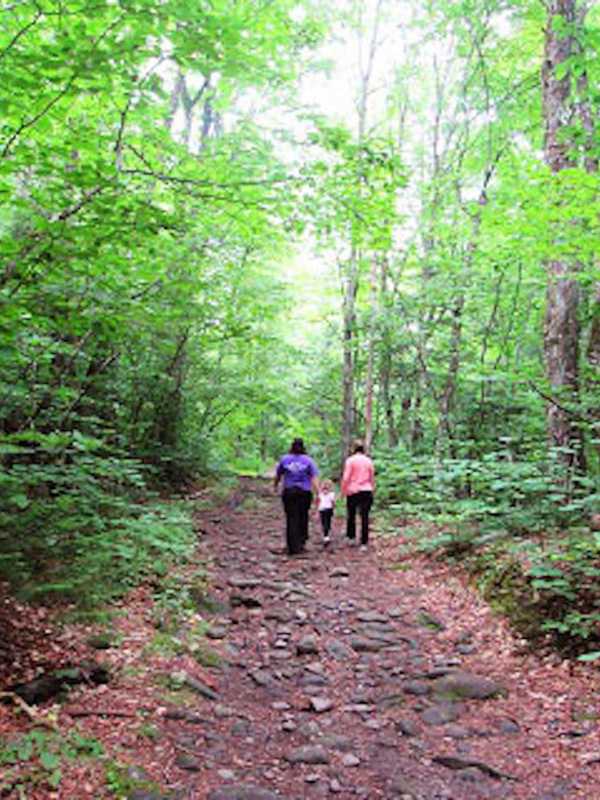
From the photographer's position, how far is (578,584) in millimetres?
5477

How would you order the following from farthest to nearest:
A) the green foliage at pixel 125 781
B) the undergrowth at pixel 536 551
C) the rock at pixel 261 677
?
the undergrowth at pixel 536 551
the rock at pixel 261 677
the green foliage at pixel 125 781

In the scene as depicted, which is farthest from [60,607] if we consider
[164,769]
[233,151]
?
[233,151]

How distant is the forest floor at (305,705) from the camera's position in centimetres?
350

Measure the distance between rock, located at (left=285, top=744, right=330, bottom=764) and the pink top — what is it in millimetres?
6492

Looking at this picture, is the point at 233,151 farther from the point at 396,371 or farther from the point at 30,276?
the point at 396,371

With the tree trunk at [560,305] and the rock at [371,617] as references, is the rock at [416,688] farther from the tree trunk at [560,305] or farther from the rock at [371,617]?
the tree trunk at [560,305]

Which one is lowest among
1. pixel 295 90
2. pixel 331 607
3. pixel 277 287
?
pixel 331 607

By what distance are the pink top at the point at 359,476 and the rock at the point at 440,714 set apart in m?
5.76

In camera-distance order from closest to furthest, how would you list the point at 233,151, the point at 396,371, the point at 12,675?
1. the point at 12,675
2. the point at 233,151
3. the point at 396,371

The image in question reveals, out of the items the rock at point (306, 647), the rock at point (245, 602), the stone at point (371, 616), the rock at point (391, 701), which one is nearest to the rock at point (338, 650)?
the rock at point (306, 647)

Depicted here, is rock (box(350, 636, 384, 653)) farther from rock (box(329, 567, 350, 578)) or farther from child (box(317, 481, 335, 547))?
child (box(317, 481, 335, 547))

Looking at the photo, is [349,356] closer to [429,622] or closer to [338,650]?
[429,622]

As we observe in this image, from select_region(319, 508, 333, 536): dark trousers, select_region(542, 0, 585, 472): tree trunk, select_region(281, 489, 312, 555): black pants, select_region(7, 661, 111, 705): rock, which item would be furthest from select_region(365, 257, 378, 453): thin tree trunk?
select_region(7, 661, 111, 705): rock

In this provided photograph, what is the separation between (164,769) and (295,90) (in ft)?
51.6
